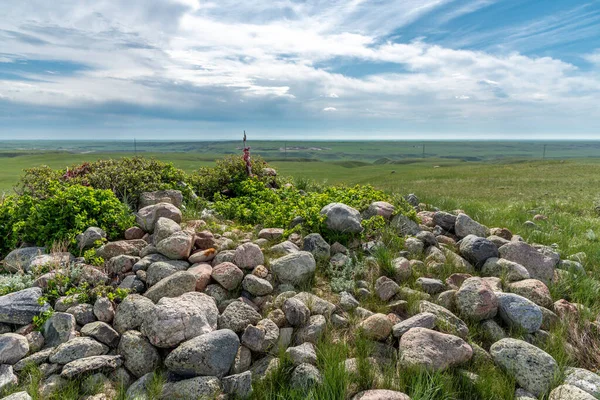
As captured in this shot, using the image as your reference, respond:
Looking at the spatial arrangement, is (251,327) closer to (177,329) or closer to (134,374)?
(177,329)

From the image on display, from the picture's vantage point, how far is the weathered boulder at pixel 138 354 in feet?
12.6

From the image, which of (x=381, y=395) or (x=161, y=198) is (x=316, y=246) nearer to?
(x=381, y=395)

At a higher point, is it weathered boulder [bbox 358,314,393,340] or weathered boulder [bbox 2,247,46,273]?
weathered boulder [bbox 2,247,46,273]

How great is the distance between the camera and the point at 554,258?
6.21m

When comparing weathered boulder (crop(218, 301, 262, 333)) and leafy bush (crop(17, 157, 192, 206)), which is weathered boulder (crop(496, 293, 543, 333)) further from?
leafy bush (crop(17, 157, 192, 206))

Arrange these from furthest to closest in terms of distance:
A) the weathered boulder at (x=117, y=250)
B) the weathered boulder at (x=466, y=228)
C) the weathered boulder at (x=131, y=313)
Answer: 1. the weathered boulder at (x=466, y=228)
2. the weathered boulder at (x=117, y=250)
3. the weathered boulder at (x=131, y=313)

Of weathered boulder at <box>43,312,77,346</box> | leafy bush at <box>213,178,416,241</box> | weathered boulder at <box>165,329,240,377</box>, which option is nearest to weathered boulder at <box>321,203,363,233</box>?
leafy bush at <box>213,178,416,241</box>

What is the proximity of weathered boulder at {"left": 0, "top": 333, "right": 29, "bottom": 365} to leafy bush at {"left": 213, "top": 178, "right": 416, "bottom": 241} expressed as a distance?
3.88 m

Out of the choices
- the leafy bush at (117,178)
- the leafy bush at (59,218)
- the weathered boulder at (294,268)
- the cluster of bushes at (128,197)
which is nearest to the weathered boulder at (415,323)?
the weathered boulder at (294,268)

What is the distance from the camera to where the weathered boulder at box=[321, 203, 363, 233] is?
614 cm

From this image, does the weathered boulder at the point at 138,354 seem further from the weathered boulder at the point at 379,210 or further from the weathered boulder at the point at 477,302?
the weathered boulder at the point at 379,210

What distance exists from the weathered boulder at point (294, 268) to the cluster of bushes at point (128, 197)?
46.7 inches

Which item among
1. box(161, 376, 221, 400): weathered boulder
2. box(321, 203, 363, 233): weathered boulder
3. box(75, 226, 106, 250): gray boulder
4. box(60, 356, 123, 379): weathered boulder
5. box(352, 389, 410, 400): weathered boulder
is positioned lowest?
box(161, 376, 221, 400): weathered boulder

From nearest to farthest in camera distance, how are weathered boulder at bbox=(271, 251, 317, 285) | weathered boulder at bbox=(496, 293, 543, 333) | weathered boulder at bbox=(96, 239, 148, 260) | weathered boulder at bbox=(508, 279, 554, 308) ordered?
weathered boulder at bbox=(496, 293, 543, 333), weathered boulder at bbox=(508, 279, 554, 308), weathered boulder at bbox=(271, 251, 317, 285), weathered boulder at bbox=(96, 239, 148, 260)
